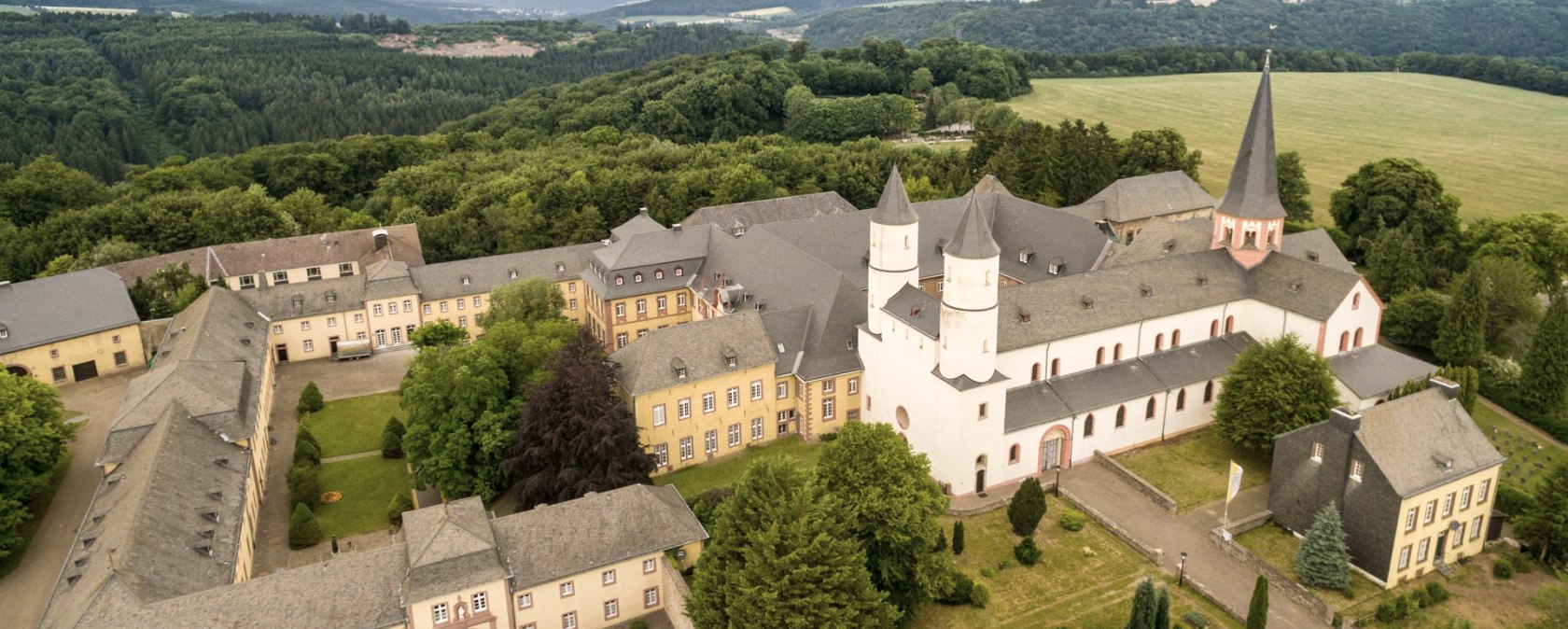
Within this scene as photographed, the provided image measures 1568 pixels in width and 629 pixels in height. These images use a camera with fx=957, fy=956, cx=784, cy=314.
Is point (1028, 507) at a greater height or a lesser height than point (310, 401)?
greater

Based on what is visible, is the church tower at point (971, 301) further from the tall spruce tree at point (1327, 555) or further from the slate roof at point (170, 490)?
the slate roof at point (170, 490)

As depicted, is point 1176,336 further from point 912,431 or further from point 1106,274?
point 912,431

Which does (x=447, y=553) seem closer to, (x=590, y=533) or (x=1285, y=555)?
(x=590, y=533)

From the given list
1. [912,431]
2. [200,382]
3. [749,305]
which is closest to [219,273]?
[200,382]

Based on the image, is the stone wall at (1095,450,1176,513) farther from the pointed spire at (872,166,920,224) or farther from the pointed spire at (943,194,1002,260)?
the pointed spire at (872,166,920,224)

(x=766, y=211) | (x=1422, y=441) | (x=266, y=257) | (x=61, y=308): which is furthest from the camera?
(x=766, y=211)

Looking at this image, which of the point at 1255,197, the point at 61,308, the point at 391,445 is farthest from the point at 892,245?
the point at 61,308

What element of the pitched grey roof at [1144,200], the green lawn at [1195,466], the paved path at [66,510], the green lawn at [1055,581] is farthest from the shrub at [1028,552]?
the paved path at [66,510]
